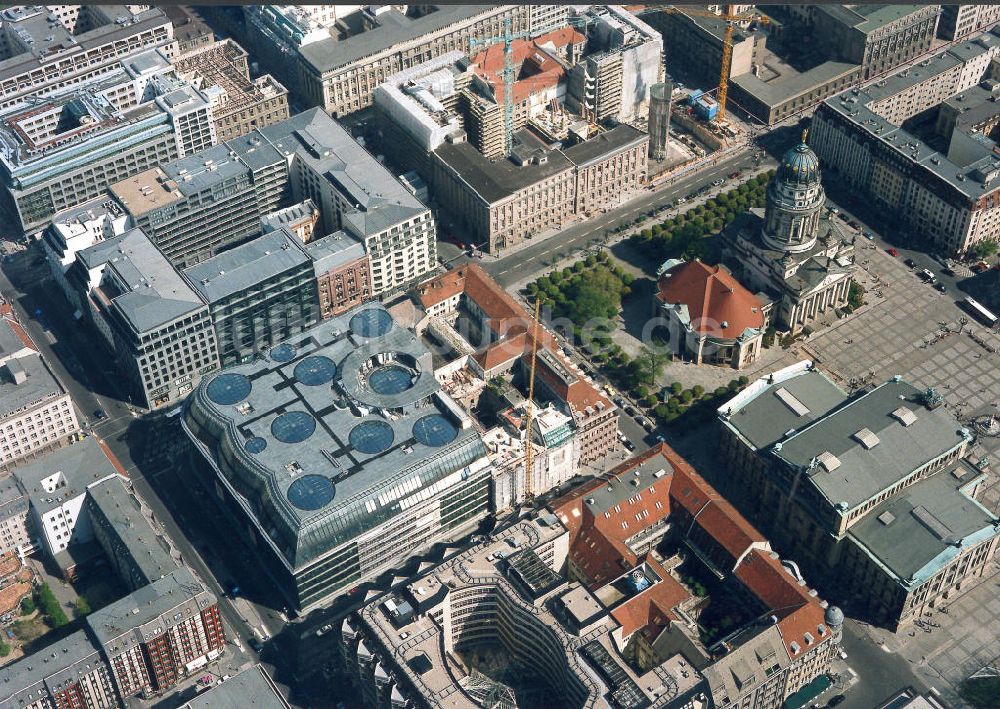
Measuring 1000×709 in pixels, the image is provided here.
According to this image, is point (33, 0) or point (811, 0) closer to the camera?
point (33, 0)

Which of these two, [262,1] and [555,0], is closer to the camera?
[262,1]

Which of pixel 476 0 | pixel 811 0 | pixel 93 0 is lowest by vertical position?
pixel 476 0

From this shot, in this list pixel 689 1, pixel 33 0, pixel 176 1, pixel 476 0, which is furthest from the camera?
pixel 476 0

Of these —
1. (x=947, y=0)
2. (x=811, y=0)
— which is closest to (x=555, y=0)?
(x=811, y=0)

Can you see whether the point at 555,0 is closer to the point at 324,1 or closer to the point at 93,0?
the point at 324,1

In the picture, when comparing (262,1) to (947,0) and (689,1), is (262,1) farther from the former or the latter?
(947,0)

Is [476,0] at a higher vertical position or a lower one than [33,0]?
lower

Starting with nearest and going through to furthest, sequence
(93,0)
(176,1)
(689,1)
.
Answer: (93,0) < (689,1) < (176,1)

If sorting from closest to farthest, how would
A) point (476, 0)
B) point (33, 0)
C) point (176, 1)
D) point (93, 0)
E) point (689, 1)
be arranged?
point (93, 0), point (33, 0), point (689, 1), point (176, 1), point (476, 0)

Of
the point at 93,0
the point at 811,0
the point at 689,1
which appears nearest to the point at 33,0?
the point at 93,0
